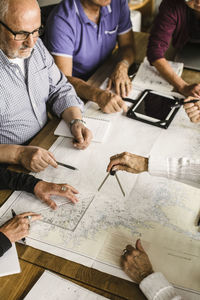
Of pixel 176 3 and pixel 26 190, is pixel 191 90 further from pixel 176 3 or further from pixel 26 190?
pixel 26 190

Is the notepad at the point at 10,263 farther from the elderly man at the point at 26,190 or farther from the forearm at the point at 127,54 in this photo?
the forearm at the point at 127,54

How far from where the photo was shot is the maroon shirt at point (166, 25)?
1776mm

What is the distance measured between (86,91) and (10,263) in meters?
1.02

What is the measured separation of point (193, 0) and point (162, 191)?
1163 mm

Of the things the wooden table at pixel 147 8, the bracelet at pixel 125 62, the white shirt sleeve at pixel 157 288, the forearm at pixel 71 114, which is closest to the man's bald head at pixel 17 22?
the forearm at pixel 71 114

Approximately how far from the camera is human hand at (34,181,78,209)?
1.12 meters

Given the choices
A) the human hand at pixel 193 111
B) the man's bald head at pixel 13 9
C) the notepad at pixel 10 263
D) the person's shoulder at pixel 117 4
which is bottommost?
the notepad at pixel 10 263

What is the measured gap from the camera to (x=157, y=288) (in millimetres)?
850

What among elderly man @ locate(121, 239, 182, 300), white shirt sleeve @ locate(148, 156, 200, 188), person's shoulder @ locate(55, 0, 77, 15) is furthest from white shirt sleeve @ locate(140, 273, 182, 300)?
person's shoulder @ locate(55, 0, 77, 15)

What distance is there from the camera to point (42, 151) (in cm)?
125

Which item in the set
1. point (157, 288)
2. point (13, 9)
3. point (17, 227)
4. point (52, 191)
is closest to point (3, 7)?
point (13, 9)

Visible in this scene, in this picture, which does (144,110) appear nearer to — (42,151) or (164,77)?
A: (164,77)

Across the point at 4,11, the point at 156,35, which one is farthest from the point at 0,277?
the point at 156,35

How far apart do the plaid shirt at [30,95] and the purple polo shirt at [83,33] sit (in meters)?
0.26
